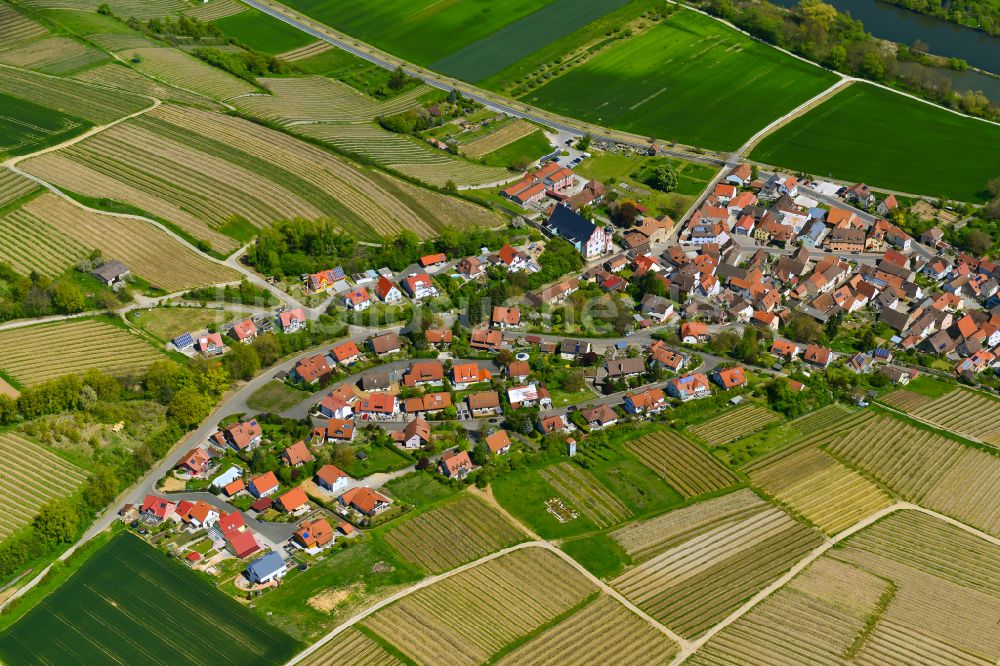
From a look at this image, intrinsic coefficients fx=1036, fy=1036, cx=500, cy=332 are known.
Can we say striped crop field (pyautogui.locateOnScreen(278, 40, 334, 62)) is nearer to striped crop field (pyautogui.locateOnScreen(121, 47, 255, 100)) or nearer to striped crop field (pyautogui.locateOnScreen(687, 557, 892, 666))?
striped crop field (pyautogui.locateOnScreen(121, 47, 255, 100))

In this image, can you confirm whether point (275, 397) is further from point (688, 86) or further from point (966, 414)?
point (688, 86)

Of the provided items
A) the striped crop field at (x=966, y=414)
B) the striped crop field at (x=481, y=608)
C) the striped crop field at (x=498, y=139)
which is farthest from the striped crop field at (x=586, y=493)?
Answer: the striped crop field at (x=498, y=139)

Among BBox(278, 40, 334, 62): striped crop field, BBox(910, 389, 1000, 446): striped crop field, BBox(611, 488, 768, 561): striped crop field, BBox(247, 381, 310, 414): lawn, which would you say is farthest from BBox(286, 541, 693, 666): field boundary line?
BBox(278, 40, 334, 62): striped crop field

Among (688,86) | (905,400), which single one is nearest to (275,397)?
(905,400)

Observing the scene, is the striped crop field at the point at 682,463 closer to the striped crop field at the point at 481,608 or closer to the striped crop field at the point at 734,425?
the striped crop field at the point at 734,425

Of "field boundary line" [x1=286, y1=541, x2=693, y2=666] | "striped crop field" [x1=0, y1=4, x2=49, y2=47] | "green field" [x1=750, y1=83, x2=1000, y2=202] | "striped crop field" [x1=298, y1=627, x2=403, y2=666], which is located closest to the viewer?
"striped crop field" [x1=298, y1=627, x2=403, y2=666]

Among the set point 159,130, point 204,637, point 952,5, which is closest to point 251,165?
point 159,130
